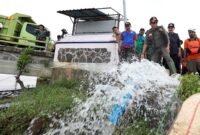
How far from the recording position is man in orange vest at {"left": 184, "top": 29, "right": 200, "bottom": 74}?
9.71 metres

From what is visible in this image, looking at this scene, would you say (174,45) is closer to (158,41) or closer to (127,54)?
A: (158,41)

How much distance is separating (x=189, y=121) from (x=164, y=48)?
4.52 meters

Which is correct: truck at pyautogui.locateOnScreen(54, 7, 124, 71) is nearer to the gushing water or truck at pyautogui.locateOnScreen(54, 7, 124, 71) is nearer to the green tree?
the green tree

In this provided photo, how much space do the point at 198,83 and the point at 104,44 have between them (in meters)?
6.28

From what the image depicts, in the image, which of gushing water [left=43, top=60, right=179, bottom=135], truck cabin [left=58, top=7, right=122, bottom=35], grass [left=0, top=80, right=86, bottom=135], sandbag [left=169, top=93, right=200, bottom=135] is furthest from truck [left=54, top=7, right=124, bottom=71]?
sandbag [left=169, top=93, right=200, bottom=135]

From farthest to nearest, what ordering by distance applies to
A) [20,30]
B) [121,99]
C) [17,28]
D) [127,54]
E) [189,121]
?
[20,30], [17,28], [127,54], [121,99], [189,121]

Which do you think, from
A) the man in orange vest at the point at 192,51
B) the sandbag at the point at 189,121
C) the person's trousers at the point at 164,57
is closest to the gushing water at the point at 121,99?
the person's trousers at the point at 164,57

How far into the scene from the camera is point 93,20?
15.6 meters

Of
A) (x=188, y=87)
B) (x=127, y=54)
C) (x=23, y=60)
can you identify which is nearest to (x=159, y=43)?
(x=127, y=54)

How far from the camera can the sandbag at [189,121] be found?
4948 millimetres

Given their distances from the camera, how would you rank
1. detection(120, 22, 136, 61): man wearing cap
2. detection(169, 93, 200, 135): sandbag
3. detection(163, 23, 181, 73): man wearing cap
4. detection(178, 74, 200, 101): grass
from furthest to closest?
Result: 1. detection(120, 22, 136, 61): man wearing cap
2. detection(163, 23, 181, 73): man wearing cap
3. detection(178, 74, 200, 101): grass
4. detection(169, 93, 200, 135): sandbag

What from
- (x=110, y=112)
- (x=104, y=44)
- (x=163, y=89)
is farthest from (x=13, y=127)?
(x=104, y=44)

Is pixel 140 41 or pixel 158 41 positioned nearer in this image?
pixel 158 41

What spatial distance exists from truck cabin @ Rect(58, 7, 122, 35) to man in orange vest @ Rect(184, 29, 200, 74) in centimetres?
553
